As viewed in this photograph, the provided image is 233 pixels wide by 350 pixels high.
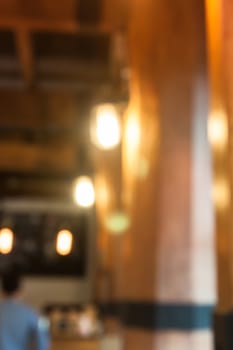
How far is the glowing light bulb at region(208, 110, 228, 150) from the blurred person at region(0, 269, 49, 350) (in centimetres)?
235

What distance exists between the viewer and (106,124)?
461cm

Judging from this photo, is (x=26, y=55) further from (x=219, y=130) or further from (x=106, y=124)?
(x=219, y=130)

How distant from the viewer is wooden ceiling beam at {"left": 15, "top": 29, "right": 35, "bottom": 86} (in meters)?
5.07

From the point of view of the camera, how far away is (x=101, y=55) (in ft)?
18.9

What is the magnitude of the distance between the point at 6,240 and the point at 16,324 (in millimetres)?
4595

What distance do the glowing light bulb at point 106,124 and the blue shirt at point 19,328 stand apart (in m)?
1.49

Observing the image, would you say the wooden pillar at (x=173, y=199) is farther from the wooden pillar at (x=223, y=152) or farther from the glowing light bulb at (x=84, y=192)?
the glowing light bulb at (x=84, y=192)

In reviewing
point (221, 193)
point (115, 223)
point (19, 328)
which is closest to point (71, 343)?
point (115, 223)

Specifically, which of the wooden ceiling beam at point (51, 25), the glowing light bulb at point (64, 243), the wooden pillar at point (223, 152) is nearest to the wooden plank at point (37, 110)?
the glowing light bulb at point (64, 243)

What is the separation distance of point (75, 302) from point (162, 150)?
220 inches

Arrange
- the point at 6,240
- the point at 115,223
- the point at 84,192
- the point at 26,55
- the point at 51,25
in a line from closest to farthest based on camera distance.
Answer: the point at 51,25 < the point at 26,55 < the point at 115,223 < the point at 84,192 < the point at 6,240

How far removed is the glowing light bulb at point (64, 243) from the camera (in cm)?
905

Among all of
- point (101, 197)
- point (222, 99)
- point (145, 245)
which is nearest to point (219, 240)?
point (222, 99)

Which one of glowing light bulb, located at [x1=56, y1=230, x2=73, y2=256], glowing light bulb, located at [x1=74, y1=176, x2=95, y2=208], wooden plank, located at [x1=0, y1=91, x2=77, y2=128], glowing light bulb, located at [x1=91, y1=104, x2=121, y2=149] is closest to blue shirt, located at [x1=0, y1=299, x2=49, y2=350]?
glowing light bulb, located at [x1=91, y1=104, x2=121, y2=149]
